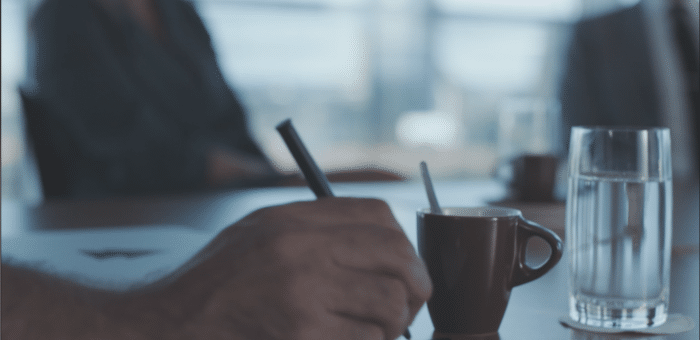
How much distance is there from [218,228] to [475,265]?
0.43m

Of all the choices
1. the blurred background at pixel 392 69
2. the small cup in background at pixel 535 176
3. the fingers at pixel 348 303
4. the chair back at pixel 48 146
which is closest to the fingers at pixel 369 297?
the fingers at pixel 348 303

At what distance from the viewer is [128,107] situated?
1424mm

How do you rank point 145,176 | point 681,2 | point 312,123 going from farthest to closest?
1. point 312,123
2. point 681,2
3. point 145,176

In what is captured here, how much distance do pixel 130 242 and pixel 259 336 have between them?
35 cm

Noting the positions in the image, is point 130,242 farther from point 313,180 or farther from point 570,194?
point 570,194

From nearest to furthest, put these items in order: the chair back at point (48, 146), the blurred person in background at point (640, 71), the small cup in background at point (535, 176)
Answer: the small cup in background at point (535, 176), the chair back at point (48, 146), the blurred person in background at point (640, 71)

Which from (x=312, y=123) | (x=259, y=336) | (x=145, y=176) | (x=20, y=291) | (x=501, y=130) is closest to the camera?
(x=259, y=336)

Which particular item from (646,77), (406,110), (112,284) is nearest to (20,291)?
(112,284)

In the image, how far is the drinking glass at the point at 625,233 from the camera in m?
0.38

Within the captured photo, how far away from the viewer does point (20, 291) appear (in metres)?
0.38

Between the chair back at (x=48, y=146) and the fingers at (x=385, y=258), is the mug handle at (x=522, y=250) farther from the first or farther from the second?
the chair back at (x=48, y=146)

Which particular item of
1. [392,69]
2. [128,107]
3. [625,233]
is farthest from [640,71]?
[625,233]

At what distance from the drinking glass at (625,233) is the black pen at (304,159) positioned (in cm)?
15

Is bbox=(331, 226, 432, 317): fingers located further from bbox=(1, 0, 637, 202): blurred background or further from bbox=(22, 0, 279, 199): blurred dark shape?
bbox=(1, 0, 637, 202): blurred background
